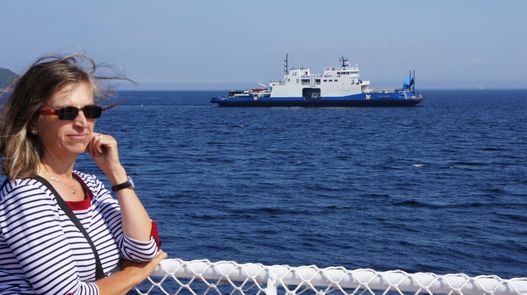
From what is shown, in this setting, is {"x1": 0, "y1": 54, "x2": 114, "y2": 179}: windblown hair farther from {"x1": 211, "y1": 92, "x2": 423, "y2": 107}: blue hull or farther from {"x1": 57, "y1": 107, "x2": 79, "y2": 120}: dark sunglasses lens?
{"x1": 211, "y1": 92, "x2": 423, "y2": 107}: blue hull

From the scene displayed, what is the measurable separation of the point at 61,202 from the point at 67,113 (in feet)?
0.87

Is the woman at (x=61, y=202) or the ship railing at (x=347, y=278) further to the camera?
the ship railing at (x=347, y=278)

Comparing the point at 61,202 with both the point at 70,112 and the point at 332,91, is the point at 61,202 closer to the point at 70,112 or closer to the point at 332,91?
the point at 70,112

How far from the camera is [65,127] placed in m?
2.05

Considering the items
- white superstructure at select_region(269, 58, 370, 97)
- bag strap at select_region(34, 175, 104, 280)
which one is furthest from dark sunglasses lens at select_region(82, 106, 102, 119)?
white superstructure at select_region(269, 58, 370, 97)

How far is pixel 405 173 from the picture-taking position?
2875cm

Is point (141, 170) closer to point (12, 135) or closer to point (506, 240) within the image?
point (506, 240)

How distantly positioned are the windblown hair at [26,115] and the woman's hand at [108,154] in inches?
8.6

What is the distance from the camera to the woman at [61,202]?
1853 mm

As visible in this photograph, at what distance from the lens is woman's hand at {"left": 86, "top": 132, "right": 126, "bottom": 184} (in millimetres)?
2244

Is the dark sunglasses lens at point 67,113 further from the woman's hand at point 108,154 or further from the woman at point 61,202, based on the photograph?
the woman's hand at point 108,154

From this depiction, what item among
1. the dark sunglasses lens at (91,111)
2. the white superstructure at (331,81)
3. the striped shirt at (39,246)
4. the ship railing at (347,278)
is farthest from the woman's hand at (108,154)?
the white superstructure at (331,81)

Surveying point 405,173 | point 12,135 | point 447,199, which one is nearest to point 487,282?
point 12,135

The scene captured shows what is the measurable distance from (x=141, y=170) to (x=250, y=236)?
47.7 ft
